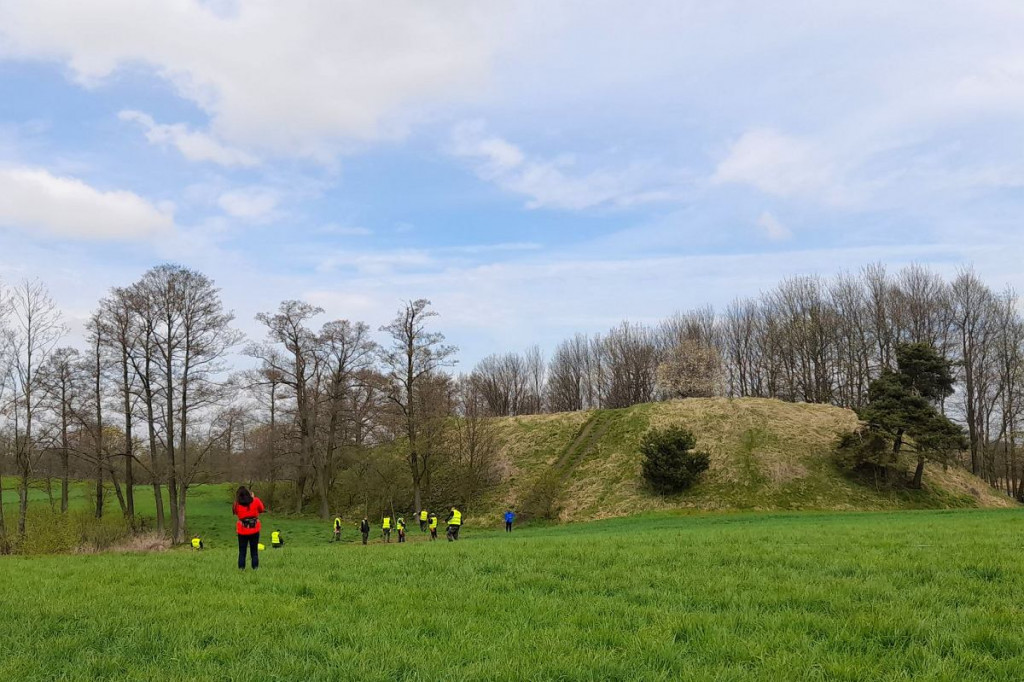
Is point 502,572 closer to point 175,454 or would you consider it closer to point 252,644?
point 252,644

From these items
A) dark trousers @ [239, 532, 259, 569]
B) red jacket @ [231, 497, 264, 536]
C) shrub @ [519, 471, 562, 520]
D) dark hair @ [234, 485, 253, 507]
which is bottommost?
shrub @ [519, 471, 562, 520]

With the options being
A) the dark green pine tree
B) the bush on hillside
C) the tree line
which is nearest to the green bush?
the tree line

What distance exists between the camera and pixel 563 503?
43.2 m

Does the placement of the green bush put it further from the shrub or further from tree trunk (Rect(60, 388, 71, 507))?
the shrub

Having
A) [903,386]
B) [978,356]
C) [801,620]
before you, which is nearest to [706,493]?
[903,386]

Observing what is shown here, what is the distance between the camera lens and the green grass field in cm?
519

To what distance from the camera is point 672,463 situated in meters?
42.1

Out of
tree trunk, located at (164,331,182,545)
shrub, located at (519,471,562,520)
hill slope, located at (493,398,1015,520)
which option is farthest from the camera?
shrub, located at (519,471,562,520)

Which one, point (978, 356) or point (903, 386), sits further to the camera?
point (978, 356)

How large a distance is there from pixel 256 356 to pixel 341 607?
4306cm

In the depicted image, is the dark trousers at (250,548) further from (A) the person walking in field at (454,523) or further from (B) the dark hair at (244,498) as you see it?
(A) the person walking in field at (454,523)

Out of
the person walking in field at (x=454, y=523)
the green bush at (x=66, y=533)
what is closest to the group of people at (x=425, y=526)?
the person walking in field at (x=454, y=523)

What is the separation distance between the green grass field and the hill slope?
30.8 metres

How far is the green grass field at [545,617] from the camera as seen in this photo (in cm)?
519
